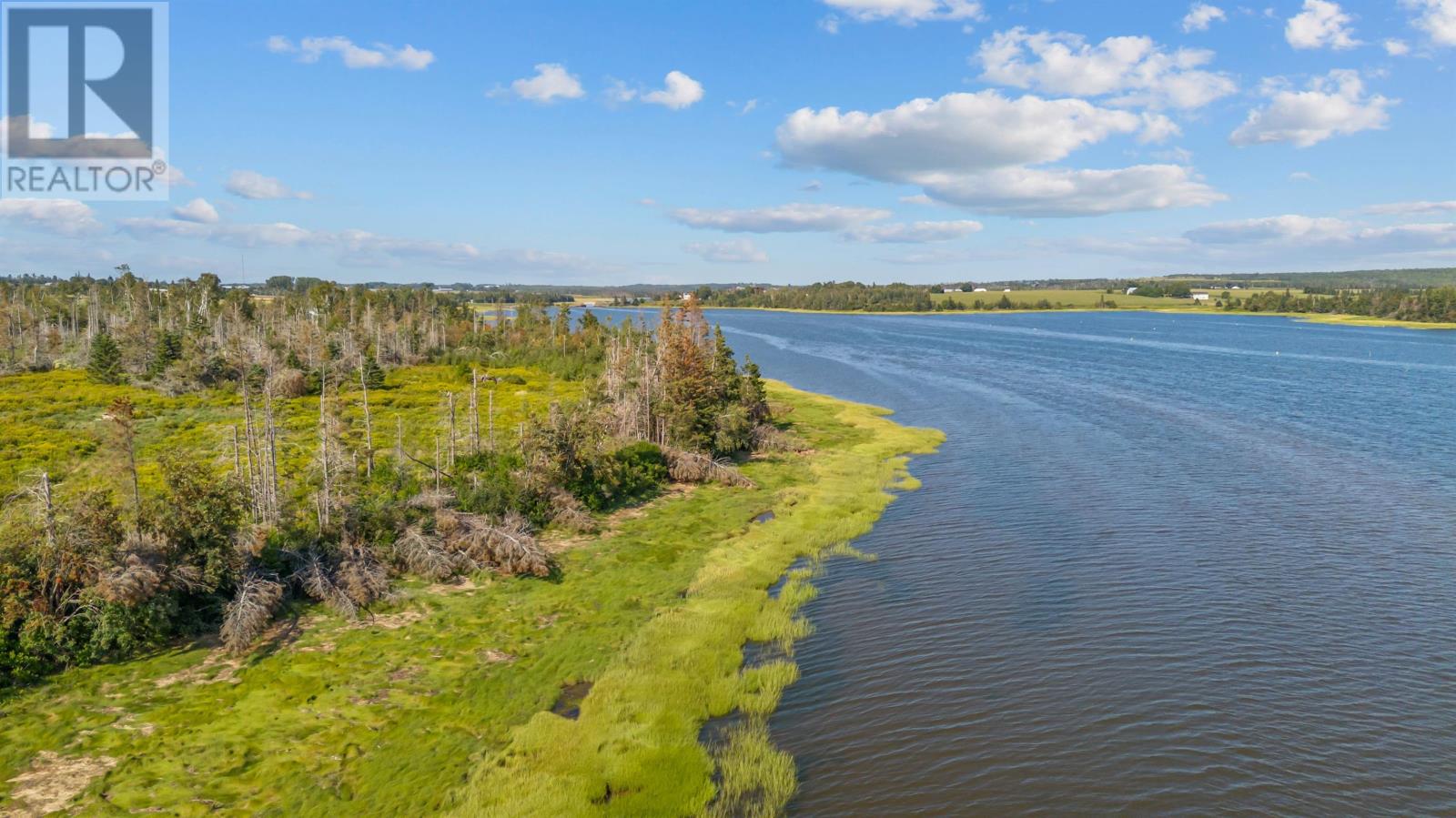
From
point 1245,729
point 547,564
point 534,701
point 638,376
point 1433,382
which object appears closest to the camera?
point 1245,729

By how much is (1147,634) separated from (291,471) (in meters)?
39.2

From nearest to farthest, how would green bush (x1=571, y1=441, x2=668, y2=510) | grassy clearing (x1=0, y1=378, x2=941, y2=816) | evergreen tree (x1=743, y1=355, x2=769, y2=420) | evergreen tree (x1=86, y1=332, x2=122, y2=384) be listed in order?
grassy clearing (x1=0, y1=378, x2=941, y2=816), green bush (x1=571, y1=441, x2=668, y2=510), evergreen tree (x1=743, y1=355, x2=769, y2=420), evergreen tree (x1=86, y1=332, x2=122, y2=384)

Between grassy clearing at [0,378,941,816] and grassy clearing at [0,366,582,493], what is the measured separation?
355 inches

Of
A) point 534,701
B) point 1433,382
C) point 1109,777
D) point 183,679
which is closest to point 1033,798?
point 1109,777

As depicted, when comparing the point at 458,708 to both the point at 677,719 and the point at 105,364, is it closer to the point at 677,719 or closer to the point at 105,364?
the point at 677,719

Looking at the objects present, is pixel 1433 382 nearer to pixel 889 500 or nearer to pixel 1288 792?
pixel 889 500

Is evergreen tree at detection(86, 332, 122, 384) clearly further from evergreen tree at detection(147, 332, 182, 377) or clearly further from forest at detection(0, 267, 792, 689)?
evergreen tree at detection(147, 332, 182, 377)

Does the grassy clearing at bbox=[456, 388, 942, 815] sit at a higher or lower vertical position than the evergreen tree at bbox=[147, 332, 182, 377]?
lower

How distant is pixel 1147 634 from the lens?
23922 mm

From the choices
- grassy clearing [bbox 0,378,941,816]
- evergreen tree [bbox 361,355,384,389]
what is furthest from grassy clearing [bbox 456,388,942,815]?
evergreen tree [bbox 361,355,384,389]

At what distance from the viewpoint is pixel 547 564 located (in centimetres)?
2917

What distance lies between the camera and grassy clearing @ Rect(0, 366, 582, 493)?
42.0 meters

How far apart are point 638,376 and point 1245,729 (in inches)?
1652

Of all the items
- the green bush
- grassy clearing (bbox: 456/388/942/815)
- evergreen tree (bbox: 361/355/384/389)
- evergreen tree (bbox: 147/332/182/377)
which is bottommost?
grassy clearing (bbox: 456/388/942/815)
